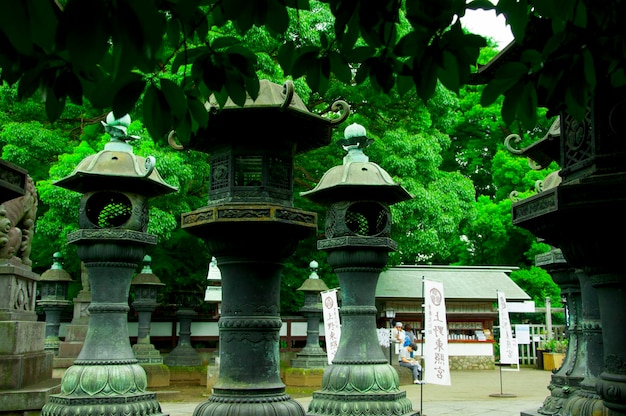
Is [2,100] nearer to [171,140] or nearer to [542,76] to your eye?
[171,140]

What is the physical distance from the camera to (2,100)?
1548cm

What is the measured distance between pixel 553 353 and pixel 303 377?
10735 mm

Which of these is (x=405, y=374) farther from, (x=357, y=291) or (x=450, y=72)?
(x=450, y=72)

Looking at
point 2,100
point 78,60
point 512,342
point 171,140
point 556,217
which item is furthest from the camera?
point 2,100

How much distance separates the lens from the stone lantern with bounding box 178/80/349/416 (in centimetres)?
580

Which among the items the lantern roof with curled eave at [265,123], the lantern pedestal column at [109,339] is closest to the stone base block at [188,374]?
the lantern pedestal column at [109,339]

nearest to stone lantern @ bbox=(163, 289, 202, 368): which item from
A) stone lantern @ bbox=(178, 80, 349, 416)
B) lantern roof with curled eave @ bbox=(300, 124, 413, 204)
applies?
lantern roof with curled eave @ bbox=(300, 124, 413, 204)

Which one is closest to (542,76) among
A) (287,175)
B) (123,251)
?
(287,175)

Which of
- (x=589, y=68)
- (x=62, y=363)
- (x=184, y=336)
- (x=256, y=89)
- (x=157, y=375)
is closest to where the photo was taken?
(x=589, y=68)

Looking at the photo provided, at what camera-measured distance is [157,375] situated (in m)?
14.9

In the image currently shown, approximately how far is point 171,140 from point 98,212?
2064 mm

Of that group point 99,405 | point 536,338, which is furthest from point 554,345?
point 99,405

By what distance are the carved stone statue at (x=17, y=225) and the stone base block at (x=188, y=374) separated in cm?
943

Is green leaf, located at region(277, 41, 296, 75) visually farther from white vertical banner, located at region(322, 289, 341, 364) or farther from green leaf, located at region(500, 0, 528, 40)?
white vertical banner, located at region(322, 289, 341, 364)
